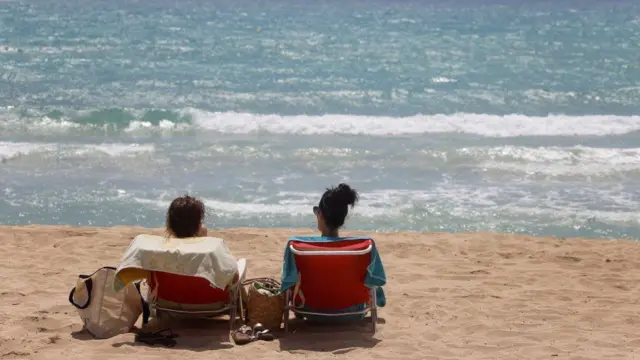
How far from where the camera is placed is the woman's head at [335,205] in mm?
5770

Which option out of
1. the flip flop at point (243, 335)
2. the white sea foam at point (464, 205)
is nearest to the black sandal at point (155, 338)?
the flip flop at point (243, 335)

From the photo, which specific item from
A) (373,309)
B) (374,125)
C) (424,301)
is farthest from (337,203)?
(374,125)

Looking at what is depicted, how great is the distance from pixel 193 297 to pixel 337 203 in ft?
3.57

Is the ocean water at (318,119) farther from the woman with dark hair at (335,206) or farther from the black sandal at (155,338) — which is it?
the black sandal at (155,338)

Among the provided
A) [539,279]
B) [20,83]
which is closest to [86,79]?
[20,83]

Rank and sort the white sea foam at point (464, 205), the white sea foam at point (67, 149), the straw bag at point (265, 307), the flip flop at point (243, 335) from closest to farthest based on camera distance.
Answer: the flip flop at point (243, 335) < the straw bag at point (265, 307) < the white sea foam at point (464, 205) < the white sea foam at point (67, 149)

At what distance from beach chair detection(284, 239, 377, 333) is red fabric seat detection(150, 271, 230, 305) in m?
0.45

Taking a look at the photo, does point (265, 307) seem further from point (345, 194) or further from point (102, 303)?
point (102, 303)

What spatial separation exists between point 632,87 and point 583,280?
47.6 ft

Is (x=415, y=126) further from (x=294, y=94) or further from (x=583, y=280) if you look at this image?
(x=583, y=280)

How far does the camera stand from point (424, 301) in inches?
265

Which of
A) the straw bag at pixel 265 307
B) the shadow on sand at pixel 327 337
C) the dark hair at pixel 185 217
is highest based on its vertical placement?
the dark hair at pixel 185 217

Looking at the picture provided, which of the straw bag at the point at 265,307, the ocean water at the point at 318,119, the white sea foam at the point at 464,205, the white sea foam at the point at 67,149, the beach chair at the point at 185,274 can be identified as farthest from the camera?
the white sea foam at the point at 67,149

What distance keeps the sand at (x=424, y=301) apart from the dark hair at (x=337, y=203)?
72cm
